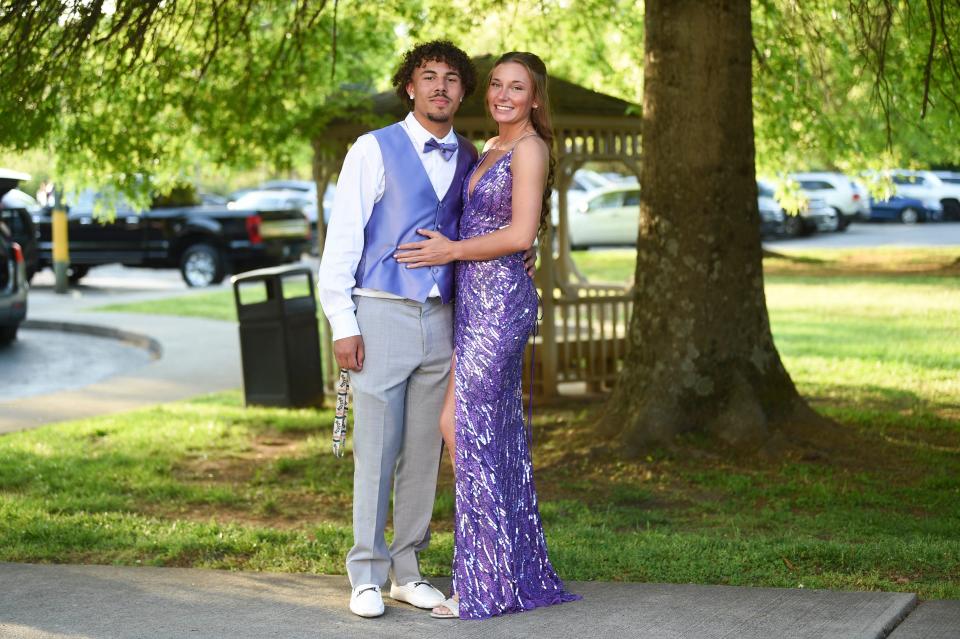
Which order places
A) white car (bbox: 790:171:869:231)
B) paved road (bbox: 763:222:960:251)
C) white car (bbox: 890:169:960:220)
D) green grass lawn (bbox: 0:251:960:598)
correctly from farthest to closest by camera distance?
white car (bbox: 890:169:960:220) → white car (bbox: 790:171:869:231) → paved road (bbox: 763:222:960:251) → green grass lawn (bbox: 0:251:960:598)

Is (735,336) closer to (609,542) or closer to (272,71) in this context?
(609,542)

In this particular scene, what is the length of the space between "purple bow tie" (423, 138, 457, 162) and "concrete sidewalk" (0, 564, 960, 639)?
67.4 inches

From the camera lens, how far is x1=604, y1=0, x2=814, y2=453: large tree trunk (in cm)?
817

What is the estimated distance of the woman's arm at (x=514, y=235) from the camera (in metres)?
4.85

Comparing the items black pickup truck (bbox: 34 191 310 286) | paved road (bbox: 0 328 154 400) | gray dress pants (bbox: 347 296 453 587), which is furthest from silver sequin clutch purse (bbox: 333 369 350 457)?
black pickup truck (bbox: 34 191 310 286)

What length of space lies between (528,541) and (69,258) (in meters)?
21.0

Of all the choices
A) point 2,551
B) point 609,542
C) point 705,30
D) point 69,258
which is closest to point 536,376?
point 705,30

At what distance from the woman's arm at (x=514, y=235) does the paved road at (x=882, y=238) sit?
27.5 meters

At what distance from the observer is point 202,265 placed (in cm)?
2400

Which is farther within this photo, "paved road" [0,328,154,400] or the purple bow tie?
"paved road" [0,328,154,400]

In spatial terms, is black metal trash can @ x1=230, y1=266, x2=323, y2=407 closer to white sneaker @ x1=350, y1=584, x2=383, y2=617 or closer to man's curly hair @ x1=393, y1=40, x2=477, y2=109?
man's curly hair @ x1=393, y1=40, x2=477, y2=109

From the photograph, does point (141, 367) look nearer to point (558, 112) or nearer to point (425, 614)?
point (558, 112)

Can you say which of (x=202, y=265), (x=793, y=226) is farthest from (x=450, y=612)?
(x=793, y=226)

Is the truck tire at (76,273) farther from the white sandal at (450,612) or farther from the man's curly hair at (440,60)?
the white sandal at (450,612)
